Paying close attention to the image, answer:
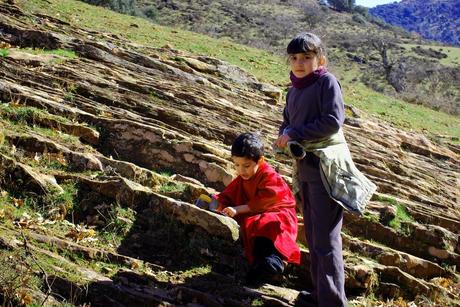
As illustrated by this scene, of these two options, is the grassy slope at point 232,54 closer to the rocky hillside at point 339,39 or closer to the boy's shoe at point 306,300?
the rocky hillside at point 339,39

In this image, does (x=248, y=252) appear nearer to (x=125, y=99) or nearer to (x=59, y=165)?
(x=59, y=165)

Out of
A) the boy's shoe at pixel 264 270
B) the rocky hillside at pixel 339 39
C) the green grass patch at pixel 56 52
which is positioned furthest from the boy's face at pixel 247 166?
the rocky hillside at pixel 339 39

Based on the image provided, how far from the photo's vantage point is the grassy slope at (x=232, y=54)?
15188 mm

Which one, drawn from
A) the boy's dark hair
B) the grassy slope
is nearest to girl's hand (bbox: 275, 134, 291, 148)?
the boy's dark hair

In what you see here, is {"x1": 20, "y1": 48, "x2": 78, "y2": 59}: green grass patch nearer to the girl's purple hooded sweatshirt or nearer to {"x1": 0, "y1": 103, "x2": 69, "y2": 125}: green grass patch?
{"x1": 0, "y1": 103, "x2": 69, "y2": 125}: green grass patch

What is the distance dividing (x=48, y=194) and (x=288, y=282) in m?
2.56

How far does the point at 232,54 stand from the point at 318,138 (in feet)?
51.8

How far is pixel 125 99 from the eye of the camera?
778 cm

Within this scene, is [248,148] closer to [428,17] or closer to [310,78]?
[310,78]

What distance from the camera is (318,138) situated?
3.73 meters

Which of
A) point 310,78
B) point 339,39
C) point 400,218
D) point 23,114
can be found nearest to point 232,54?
point 23,114

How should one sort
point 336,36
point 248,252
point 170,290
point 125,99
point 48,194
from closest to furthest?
point 170,290 → point 248,252 → point 48,194 → point 125,99 → point 336,36

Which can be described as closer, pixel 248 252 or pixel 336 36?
pixel 248 252

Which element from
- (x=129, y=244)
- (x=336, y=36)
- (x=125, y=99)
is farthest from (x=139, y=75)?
(x=336, y=36)
